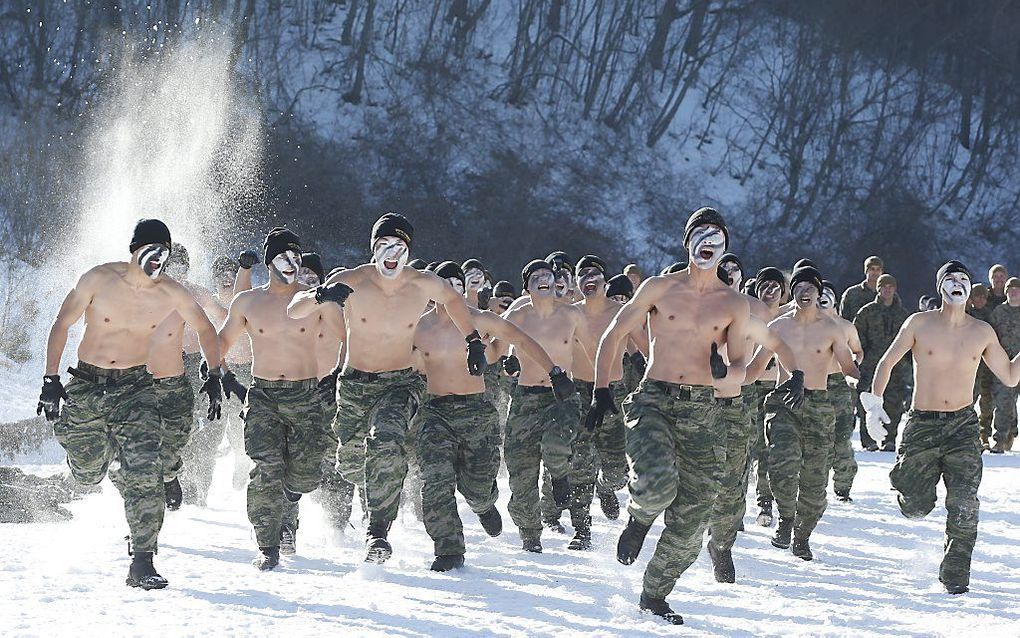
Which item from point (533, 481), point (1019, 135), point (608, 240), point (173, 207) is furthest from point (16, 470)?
point (1019, 135)

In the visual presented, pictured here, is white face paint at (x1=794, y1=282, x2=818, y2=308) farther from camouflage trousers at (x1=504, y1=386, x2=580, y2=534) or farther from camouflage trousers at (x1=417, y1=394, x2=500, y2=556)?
camouflage trousers at (x1=417, y1=394, x2=500, y2=556)

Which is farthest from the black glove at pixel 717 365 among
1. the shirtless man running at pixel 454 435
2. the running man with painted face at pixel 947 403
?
the running man with painted face at pixel 947 403

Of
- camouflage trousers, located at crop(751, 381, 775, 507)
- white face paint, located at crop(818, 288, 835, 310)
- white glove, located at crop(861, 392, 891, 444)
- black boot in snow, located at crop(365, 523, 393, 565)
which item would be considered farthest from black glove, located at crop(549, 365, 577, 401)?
white glove, located at crop(861, 392, 891, 444)

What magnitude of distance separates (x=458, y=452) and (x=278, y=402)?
124 centimetres

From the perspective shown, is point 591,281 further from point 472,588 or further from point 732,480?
point 472,588

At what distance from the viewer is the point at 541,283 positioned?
30.4 ft

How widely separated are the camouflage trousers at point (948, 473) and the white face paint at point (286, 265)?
427 centimetres

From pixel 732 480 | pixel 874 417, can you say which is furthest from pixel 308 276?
pixel 874 417

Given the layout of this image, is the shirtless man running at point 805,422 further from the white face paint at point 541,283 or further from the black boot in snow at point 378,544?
the black boot in snow at point 378,544

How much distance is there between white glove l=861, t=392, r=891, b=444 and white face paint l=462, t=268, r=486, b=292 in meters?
6.99

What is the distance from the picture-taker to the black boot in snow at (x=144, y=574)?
21.2 feet

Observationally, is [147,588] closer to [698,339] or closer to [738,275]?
[698,339]

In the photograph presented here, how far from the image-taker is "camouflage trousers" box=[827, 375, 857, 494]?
31.9 feet

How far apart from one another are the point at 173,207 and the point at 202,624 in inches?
773
